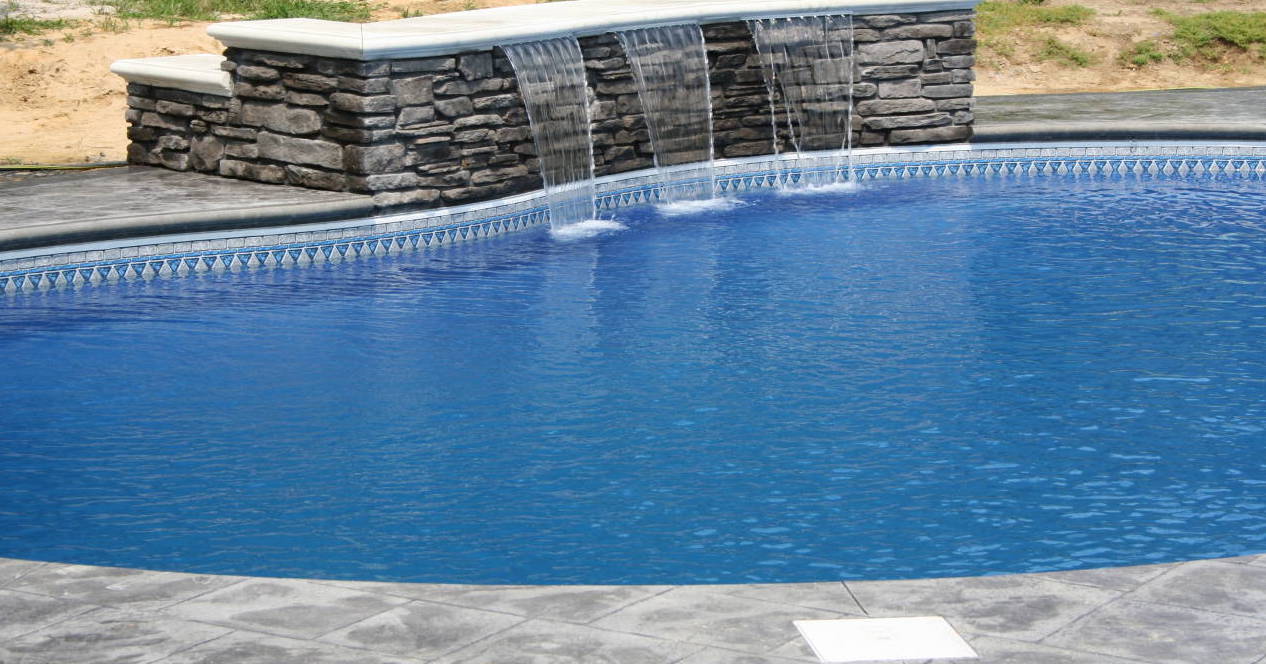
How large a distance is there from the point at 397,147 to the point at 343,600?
23.1 feet

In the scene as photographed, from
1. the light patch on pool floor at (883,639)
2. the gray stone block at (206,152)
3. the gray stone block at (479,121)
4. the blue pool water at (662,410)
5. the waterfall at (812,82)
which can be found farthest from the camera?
the waterfall at (812,82)

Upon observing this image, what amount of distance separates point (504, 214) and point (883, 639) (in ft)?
26.6

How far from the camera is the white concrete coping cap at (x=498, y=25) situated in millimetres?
11469

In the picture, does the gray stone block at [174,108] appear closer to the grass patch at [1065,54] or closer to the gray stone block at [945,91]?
the gray stone block at [945,91]

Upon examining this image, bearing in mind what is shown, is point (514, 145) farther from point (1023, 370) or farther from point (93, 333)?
point (1023, 370)

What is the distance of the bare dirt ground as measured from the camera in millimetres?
17391

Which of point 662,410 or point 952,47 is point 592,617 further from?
point 952,47

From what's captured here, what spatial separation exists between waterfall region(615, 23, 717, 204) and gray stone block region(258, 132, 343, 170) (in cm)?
266

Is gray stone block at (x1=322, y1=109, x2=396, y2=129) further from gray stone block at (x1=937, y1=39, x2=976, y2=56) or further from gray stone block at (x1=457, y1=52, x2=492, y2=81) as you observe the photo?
gray stone block at (x1=937, y1=39, x2=976, y2=56)

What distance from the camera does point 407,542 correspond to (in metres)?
6.23

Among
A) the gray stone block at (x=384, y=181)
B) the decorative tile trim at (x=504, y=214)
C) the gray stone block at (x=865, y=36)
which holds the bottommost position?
the decorative tile trim at (x=504, y=214)

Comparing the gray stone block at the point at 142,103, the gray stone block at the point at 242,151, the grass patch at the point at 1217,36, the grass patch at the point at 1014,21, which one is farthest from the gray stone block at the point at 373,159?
the grass patch at the point at 1217,36

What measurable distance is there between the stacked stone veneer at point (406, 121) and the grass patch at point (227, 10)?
31.1 ft

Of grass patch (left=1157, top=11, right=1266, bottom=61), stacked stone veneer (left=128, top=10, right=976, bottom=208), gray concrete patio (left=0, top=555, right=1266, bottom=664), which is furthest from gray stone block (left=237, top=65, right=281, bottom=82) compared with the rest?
grass patch (left=1157, top=11, right=1266, bottom=61)
